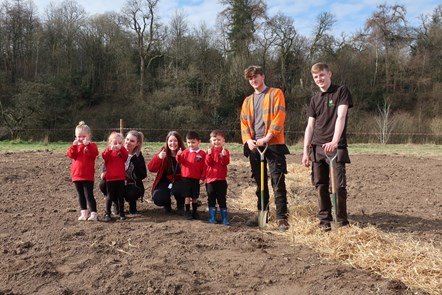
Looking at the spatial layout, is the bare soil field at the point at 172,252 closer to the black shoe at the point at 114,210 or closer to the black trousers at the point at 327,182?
the black shoe at the point at 114,210

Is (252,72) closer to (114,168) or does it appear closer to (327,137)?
(327,137)

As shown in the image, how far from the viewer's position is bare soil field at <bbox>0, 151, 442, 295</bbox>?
3352mm

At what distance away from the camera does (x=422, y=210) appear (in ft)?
20.7

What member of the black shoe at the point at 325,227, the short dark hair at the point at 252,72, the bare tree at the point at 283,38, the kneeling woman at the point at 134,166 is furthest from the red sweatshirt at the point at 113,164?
the bare tree at the point at 283,38

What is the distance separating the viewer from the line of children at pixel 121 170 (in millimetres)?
5301

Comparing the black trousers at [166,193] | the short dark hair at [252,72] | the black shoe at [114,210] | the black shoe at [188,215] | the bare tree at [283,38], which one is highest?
the bare tree at [283,38]

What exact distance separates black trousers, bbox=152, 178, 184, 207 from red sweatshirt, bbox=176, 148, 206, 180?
27 centimetres

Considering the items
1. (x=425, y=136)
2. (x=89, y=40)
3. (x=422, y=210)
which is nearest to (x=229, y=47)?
(x=89, y=40)

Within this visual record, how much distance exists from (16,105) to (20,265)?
1224 inches

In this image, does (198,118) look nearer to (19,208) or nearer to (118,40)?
(118,40)

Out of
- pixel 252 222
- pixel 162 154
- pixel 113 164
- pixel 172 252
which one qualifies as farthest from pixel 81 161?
pixel 252 222

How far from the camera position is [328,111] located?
4840 millimetres

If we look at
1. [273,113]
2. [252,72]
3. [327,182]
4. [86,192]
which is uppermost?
[252,72]

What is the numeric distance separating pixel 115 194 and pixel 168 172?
83 cm
